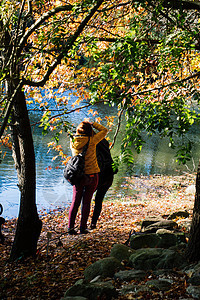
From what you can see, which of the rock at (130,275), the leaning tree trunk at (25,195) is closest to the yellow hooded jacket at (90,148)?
the leaning tree trunk at (25,195)

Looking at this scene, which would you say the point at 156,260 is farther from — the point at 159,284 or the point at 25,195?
the point at 25,195

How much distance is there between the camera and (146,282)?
3.76 meters

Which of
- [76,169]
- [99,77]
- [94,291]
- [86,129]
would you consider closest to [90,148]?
[86,129]

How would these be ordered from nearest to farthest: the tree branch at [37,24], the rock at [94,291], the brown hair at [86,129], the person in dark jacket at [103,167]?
the rock at [94,291] < the tree branch at [37,24] < the brown hair at [86,129] < the person in dark jacket at [103,167]

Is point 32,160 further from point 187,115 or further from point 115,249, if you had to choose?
point 187,115

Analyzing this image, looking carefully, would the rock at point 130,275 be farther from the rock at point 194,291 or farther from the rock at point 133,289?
the rock at point 194,291

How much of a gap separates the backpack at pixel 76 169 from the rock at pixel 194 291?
119 inches

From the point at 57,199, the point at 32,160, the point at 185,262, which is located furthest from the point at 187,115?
the point at 57,199

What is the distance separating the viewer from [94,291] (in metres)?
3.53

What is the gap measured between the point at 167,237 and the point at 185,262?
1.07 metres

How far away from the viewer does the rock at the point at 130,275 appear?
13.1 feet

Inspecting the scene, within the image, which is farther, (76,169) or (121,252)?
(76,169)

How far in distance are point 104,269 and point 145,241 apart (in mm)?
1276

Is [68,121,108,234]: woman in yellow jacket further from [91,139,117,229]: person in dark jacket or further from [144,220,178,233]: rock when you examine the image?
[144,220,178,233]: rock
